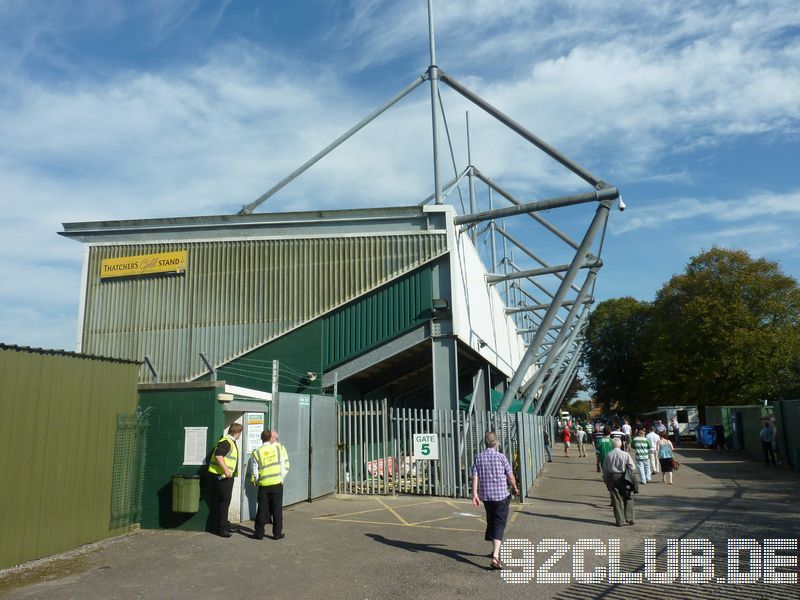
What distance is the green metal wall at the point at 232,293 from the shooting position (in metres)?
19.8

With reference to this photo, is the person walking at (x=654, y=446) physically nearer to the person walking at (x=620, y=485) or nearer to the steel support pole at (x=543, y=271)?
the steel support pole at (x=543, y=271)

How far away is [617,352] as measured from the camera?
6162 centimetres

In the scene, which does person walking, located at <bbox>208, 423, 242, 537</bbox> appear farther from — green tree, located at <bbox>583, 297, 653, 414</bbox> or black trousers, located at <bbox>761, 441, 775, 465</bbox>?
green tree, located at <bbox>583, 297, 653, 414</bbox>

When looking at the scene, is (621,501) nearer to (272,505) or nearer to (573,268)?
(272,505)

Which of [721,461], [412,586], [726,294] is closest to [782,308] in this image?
[726,294]

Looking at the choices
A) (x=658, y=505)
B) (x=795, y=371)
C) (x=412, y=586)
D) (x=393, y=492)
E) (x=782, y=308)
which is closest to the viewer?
(x=412, y=586)

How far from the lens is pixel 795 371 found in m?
27.2

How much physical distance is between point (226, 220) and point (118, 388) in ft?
37.2

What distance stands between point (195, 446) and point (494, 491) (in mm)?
5068

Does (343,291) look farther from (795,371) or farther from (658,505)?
(795,371)

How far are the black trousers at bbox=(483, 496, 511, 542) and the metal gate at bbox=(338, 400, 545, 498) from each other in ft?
19.6

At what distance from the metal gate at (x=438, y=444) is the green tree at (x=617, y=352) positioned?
1880 inches

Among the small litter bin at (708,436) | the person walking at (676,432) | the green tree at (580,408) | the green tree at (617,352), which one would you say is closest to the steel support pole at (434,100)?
the small litter bin at (708,436)

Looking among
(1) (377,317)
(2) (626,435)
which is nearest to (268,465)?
(1) (377,317)
